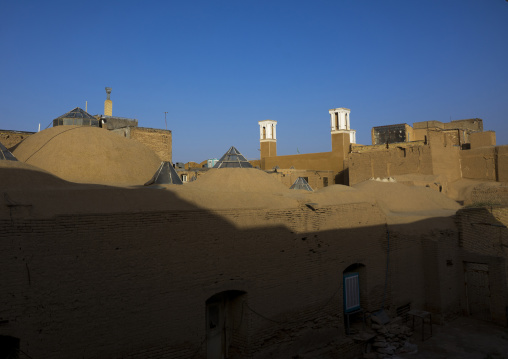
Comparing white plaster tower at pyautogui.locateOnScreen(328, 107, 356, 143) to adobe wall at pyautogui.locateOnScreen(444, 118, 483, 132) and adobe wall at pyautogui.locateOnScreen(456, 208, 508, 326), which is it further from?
adobe wall at pyautogui.locateOnScreen(456, 208, 508, 326)

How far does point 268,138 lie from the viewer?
48844mm

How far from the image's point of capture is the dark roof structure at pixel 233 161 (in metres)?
16.2

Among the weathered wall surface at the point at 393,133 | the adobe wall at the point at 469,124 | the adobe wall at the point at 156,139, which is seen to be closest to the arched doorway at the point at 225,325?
the adobe wall at the point at 156,139

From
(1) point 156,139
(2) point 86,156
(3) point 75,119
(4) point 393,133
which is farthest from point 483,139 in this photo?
(2) point 86,156

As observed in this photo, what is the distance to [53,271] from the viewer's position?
5.95 m

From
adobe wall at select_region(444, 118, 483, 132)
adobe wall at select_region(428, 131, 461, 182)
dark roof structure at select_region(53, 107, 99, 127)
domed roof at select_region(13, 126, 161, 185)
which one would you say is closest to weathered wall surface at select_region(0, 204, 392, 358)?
domed roof at select_region(13, 126, 161, 185)

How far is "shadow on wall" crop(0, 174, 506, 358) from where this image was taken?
585 centimetres

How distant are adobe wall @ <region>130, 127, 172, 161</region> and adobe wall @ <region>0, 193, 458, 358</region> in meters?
17.7

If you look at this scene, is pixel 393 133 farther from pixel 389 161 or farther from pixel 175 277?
pixel 175 277

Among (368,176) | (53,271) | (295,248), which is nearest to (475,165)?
(368,176)

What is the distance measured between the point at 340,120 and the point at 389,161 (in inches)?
446

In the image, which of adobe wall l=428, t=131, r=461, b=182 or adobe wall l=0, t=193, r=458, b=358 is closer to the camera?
adobe wall l=0, t=193, r=458, b=358

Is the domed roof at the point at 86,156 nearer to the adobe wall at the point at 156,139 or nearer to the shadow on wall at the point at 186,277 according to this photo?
the shadow on wall at the point at 186,277

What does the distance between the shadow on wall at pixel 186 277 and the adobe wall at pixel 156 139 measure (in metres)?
17.7
